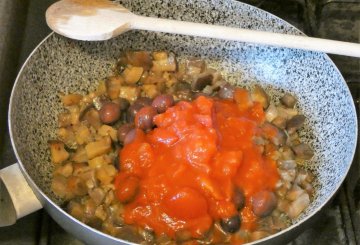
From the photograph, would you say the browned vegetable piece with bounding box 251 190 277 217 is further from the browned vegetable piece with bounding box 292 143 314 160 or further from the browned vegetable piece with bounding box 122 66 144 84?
the browned vegetable piece with bounding box 122 66 144 84

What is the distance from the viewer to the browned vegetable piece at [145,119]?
2.97ft

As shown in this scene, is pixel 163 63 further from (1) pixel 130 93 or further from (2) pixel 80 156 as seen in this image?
(2) pixel 80 156

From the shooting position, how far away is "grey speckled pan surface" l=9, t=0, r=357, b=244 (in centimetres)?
88

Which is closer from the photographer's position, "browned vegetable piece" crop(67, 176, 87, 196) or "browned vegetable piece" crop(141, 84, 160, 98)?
"browned vegetable piece" crop(67, 176, 87, 196)

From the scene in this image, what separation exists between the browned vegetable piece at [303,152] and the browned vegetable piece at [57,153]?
0.42 m

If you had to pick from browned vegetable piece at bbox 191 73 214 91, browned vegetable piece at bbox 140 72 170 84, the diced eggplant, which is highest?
browned vegetable piece at bbox 191 73 214 91

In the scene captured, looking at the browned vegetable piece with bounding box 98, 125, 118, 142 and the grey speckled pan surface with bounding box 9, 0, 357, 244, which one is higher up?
the grey speckled pan surface with bounding box 9, 0, 357, 244

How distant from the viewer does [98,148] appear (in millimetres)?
906

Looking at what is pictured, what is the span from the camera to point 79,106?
3.26ft

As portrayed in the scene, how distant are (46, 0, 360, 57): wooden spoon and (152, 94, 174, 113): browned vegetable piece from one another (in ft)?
0.40

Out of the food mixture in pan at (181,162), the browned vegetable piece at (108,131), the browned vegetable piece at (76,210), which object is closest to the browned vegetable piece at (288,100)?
the food mixture in pan at (181,162)

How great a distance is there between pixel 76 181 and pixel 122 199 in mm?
93

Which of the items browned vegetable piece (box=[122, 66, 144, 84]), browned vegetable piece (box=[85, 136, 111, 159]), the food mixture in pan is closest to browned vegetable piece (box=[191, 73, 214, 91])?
the food mixture in pan

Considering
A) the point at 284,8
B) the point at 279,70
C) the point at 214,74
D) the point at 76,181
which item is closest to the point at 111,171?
the point at 76,181
